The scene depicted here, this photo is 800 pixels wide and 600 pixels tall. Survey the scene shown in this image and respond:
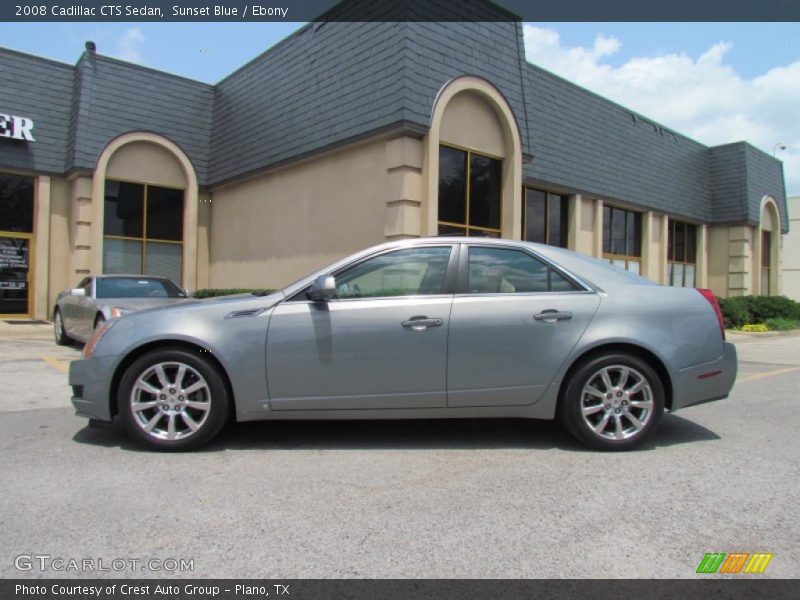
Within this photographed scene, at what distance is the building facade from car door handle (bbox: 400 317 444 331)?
6.68m

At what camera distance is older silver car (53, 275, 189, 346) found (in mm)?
9078

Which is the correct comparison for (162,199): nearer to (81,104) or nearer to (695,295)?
(81,104)

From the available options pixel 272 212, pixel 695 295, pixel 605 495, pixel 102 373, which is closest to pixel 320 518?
pixel 605 495

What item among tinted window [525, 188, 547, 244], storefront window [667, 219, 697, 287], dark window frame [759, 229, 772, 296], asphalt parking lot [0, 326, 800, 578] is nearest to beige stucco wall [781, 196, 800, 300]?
dark window frame [759, 229, 772, 296]

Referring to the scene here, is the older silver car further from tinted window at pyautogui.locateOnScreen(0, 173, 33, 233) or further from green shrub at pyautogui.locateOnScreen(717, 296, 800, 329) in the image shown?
green shrub at pyautogui.locateOnScreen(717, 296, 800, 329)

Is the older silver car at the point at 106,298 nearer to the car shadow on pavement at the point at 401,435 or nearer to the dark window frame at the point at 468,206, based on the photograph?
the car shadow on pavement at the point at 401,435

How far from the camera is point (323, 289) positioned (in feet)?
13.6

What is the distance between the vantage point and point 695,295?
15.4ft

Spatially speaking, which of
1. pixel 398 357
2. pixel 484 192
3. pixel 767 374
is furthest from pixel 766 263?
pixel 398 357

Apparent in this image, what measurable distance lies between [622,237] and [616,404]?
53.2 feet

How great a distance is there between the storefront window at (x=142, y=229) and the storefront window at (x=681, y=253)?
668 inches

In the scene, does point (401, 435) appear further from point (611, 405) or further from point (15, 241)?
point (15, 241)

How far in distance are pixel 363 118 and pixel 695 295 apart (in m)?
8.14
